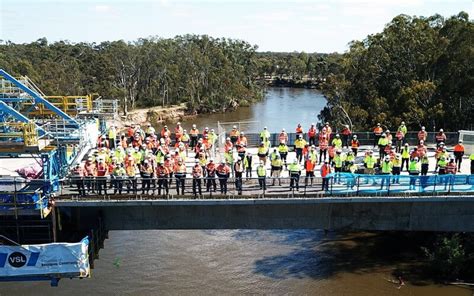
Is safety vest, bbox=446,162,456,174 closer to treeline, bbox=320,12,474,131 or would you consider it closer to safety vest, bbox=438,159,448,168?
safety vest, bbox=438,159,448,168

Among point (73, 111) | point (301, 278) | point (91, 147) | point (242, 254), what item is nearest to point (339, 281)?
point (301, 278)

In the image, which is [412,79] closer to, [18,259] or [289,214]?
[289,214]

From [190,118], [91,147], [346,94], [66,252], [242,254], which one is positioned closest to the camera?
[66,252]

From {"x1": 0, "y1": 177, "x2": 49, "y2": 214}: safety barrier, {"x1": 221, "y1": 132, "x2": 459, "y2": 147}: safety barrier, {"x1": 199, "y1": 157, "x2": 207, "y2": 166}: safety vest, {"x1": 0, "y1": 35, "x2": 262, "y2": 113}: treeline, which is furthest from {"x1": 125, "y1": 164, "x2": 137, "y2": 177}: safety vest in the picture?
{"x1": 0, "y1": 35, "x2": 262, "y2": 113}: treeline

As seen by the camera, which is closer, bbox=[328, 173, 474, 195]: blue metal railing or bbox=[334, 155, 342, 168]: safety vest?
bbox=[328, 173, 474, 195]: blue metal railing

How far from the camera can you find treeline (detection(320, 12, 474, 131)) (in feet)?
122

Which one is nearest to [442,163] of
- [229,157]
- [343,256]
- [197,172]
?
[229,157]

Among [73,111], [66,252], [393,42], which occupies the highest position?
[393,42]

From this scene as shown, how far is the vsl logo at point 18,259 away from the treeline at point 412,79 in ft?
90.8

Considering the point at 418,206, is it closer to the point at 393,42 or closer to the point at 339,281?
the point at 339,281

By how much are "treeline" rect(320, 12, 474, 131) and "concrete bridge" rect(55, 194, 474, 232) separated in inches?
738

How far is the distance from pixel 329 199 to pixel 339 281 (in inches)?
310

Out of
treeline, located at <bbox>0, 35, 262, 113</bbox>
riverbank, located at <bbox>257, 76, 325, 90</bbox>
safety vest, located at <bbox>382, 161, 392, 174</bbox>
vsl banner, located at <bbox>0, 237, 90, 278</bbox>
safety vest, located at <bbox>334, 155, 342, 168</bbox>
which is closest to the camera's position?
vsl banner, located at <bbox>0, 237, 90, 278</bbox>

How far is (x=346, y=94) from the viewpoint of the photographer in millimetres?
46406
